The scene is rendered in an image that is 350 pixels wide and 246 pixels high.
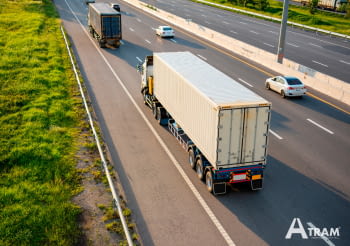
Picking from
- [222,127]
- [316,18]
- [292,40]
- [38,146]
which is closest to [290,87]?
[222,127]

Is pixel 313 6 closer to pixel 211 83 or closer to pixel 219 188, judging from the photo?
pixel 211 83

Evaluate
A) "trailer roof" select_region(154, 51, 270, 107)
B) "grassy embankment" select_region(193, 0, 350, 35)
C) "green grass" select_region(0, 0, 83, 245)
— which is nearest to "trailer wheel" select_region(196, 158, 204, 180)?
"trailer roof" select_region(154, 51, 270, 107)

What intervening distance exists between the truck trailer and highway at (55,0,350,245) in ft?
2.48

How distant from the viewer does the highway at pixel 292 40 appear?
116ft

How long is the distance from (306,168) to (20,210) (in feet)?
36.5

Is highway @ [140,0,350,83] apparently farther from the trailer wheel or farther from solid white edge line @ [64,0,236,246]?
the trailer wheel

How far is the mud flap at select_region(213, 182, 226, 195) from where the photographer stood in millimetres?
13177

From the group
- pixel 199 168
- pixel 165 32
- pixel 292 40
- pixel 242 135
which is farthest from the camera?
pixel 292 40

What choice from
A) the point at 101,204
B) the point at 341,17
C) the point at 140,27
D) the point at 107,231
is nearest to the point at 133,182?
the point at 101,204

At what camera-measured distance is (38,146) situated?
53.6 ft

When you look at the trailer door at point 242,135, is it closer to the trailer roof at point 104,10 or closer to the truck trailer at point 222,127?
the truck trailer at point 222,127

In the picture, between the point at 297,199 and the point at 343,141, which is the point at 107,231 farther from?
the point at 343,141

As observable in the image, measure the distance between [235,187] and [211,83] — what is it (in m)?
4.14

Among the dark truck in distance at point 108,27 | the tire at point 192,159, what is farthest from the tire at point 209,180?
the dark truck in distance at point 108,27
